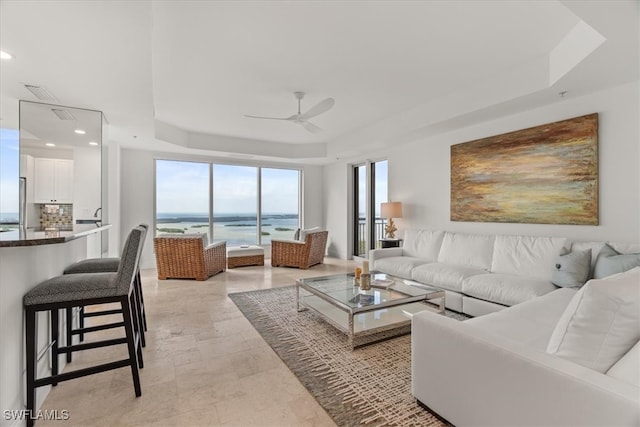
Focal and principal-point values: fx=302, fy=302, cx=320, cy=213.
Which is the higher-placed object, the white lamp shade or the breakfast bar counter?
the white lamp shade

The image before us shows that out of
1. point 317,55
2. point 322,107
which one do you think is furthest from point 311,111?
point 317,55

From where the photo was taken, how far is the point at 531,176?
11.8 feet

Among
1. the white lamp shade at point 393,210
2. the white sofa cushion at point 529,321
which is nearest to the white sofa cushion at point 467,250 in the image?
the white lamp shade at point 393,210

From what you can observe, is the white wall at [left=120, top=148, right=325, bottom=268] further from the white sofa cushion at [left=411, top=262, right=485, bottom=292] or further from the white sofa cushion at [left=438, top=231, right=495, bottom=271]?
the white sofa cushion at [left=438, top=231, right=495, bottom=271]

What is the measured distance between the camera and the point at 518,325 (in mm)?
1945

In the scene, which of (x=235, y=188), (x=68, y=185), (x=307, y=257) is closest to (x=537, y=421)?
(x=307, y=257)

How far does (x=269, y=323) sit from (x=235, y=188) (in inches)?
181

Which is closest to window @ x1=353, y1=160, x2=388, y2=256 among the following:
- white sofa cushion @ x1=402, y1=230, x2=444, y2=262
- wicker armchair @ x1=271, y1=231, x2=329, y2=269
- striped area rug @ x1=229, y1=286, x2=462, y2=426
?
wicker armchair @ x1=271, y1=231, x2=329, y2=269

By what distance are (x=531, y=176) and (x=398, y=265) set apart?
1929 mm

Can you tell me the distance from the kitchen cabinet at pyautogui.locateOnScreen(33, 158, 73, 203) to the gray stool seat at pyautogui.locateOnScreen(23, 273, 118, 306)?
292 centimetres

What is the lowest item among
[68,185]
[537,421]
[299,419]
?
[299,419]

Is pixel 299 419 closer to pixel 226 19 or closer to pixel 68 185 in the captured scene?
pixel 226 19

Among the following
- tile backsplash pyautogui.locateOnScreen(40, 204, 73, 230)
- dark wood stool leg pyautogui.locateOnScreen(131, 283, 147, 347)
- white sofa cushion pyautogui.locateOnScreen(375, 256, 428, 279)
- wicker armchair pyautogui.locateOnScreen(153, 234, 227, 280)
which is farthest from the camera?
wicker armchair pyautogui.locateOnScreen(153, 234, 227, 280)

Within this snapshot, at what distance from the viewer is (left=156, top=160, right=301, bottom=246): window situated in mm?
6477
